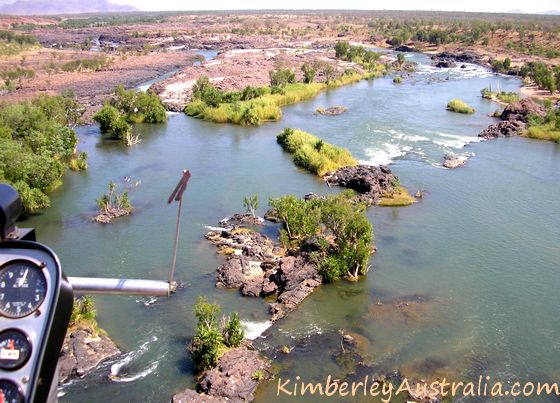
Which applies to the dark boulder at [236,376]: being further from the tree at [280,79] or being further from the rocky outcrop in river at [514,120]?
the tree at [280,79]

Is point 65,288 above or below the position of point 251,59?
above

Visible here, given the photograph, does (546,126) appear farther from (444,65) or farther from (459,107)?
(444,65)

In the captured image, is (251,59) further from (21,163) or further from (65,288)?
(65,288)

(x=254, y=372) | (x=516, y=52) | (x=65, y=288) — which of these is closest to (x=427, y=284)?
(x=254, y=372)

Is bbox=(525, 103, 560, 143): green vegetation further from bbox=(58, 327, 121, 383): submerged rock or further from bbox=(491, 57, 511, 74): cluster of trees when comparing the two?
bbox=(58, 327, 121, 383): submerged rock

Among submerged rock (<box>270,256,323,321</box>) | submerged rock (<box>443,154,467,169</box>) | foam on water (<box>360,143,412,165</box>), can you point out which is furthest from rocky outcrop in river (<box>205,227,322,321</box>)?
submerged rock (<box>443,154,467,169</box>)

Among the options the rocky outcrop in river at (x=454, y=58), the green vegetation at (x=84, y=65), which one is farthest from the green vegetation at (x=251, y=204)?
the rocky outcrop in river at (x=454, y=58)
